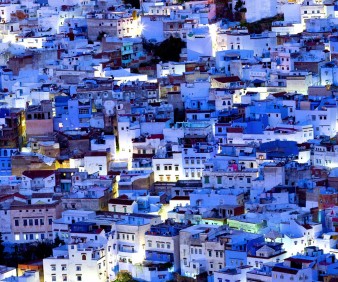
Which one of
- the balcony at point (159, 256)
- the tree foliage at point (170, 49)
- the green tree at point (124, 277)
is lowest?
the green tree at point (124, 277)

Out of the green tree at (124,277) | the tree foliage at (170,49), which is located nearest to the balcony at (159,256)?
the green tree at (124,277)

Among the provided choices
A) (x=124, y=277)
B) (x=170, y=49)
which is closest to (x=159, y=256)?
(x=124, y=277)

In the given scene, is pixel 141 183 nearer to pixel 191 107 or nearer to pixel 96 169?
pixel 96 169

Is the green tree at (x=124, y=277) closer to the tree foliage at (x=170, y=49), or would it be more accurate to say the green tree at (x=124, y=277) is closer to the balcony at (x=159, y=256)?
the balcony at (x=159, y=256)

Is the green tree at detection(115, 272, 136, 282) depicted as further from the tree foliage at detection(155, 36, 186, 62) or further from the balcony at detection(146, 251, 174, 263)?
the tree foliage at detection(155, 36, 186, 62)

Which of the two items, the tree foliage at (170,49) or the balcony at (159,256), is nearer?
the balcony at (159,256)

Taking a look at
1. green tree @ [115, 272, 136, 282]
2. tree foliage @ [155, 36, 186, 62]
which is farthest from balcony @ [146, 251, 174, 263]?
tree foliage @ [155, 36, 186, 62]

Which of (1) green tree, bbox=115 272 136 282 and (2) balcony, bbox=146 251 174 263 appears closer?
(1) green tree, bbox=115 272 136 282

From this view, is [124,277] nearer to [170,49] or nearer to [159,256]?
[159,256]
